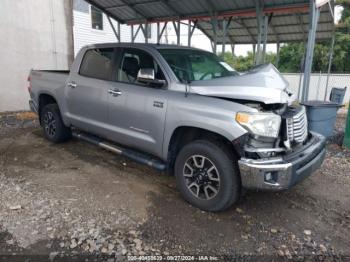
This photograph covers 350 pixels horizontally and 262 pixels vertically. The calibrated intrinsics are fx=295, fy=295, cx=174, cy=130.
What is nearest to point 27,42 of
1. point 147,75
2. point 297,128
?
point 147,75

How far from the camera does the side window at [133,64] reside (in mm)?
3906

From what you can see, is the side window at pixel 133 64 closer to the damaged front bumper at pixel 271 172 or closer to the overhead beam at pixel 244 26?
the damaged front bumper at pixel 271 172

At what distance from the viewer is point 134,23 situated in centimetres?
1205

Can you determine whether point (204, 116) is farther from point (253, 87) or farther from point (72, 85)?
point (72, 85)

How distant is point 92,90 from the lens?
4461 millimetres

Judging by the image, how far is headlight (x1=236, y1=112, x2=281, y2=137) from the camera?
292 cm

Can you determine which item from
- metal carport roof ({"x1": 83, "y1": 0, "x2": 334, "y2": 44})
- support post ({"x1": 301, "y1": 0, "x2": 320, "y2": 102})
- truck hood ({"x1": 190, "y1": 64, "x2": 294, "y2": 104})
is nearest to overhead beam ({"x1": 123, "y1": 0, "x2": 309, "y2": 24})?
metal carport roof ({"x1": 83, "y1": 0, "x2": 334, "y2": 44})

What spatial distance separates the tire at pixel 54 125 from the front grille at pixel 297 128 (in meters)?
4.01

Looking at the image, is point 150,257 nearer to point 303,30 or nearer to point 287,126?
point 287,126

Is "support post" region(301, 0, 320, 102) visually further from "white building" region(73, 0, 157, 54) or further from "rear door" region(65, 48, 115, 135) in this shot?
"white building" region(73, 0, 157, 54)

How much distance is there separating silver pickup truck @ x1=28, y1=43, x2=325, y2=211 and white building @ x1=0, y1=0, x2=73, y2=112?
5.58m

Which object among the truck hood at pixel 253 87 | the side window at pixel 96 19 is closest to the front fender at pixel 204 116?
the truck hood at pixel 253 87

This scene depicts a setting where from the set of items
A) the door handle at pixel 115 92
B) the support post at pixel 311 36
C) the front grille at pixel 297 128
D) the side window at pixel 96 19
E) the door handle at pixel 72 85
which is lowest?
the front grille at pixel 297 128

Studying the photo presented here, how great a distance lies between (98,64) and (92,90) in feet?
1.48
